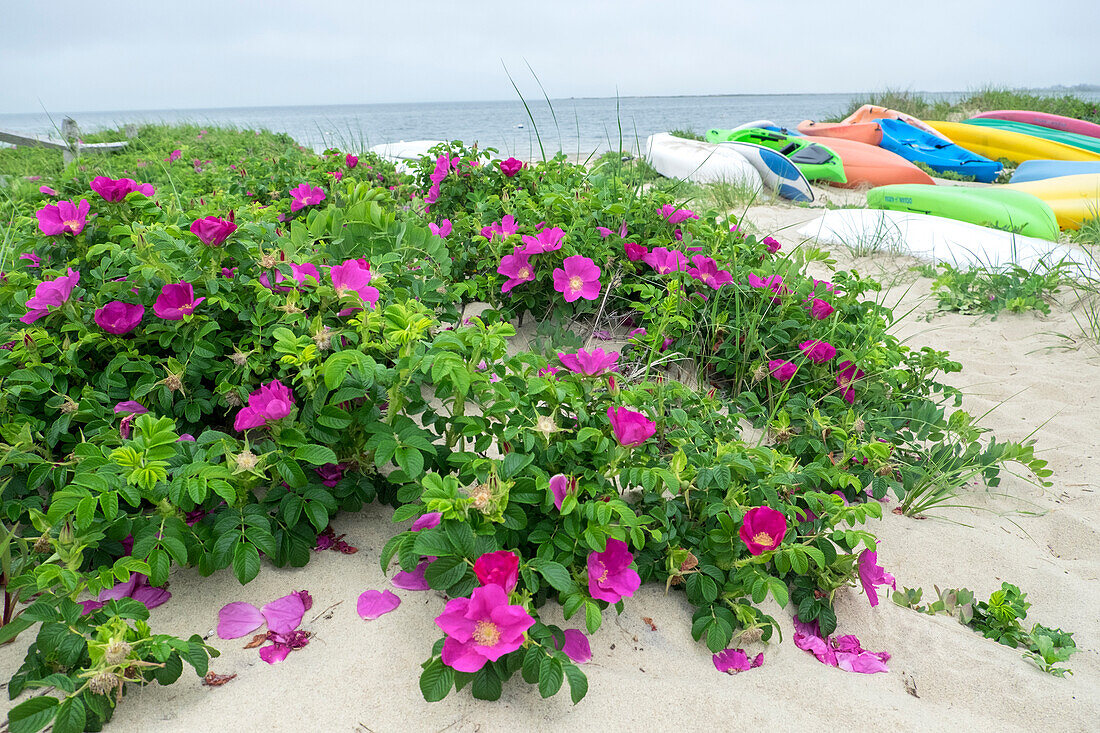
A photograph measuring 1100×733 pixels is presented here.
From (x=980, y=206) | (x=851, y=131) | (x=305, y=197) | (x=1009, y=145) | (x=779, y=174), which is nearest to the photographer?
(x=305, y=197)

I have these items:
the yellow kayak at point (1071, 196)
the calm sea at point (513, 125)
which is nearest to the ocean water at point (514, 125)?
the calm sea at point (513, 125)

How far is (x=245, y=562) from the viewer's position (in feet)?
4.14

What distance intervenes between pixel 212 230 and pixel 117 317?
311 millimetres

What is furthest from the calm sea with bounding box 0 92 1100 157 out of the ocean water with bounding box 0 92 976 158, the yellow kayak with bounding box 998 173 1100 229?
the yellow kayak with bounding box 998 173 1100 229

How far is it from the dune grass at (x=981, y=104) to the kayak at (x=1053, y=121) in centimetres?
255

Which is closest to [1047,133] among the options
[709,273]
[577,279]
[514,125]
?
[709,273]

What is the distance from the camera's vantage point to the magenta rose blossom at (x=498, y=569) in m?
1.12

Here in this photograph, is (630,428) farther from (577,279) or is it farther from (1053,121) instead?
(1053,121)

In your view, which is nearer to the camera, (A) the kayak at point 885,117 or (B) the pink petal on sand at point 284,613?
(B) the pink petal on sand at point 284,613

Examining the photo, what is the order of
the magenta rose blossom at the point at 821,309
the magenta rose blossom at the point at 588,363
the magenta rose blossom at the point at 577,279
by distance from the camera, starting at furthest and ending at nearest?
the magenta rose blossom at the point at 821,309, the magenta rose blossom at the point at 577,279, the magenta rose blossom at the point at 588,363

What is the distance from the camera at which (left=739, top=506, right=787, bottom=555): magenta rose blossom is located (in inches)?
52.5

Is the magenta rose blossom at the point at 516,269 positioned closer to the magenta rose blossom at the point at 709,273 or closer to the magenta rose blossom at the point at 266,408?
the magenta rose blossom at the point at 709,273

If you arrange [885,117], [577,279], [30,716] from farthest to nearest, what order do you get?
[885,117], [577,279], [30,716]

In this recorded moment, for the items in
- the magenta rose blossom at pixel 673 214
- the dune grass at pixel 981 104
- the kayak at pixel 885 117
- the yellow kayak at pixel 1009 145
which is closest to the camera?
the magenta rose blossom at pixel 673 214
